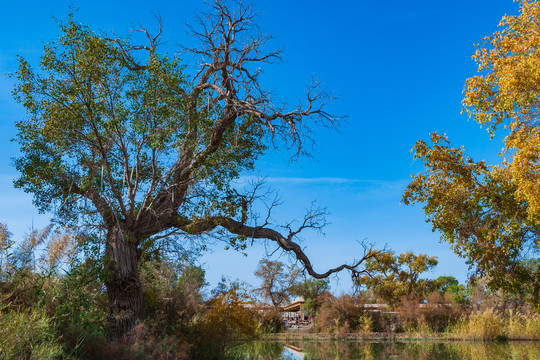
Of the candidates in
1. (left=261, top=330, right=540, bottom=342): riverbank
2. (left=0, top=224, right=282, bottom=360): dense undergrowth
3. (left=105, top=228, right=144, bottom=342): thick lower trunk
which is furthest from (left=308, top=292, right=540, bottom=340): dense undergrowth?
(left=105, top=228, right=144, bottom=342): thick lower trunk

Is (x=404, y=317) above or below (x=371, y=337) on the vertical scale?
above

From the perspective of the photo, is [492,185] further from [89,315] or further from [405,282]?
[405,282]

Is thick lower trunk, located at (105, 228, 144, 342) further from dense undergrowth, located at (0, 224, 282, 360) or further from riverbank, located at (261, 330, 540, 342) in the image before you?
riverbank, located at (261, 330, 540, 342)

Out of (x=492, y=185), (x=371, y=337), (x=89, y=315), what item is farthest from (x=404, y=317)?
(x=89, y=315)

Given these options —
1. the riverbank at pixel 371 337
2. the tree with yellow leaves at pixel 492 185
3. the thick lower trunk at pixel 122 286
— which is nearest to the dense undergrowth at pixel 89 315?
the thick lower trunk at pixel 122 286

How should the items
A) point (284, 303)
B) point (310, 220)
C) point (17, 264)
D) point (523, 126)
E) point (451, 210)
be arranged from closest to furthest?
point (17, 264) → point (523, 126) → point (451, 210) → point (310, 220) → point (284, 303)

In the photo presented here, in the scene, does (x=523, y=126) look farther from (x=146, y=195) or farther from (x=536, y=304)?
(x=146, y=195)

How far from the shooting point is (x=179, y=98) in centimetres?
1152

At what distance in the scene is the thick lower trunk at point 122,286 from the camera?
10461 millimetres

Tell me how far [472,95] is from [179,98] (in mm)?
6915

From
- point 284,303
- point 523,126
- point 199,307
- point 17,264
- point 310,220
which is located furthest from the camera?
point 284,303

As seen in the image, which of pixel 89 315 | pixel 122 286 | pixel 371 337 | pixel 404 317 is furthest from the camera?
pixel 404 317

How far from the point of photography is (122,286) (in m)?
10.9

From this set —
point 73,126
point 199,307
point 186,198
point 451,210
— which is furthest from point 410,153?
point 73,126
